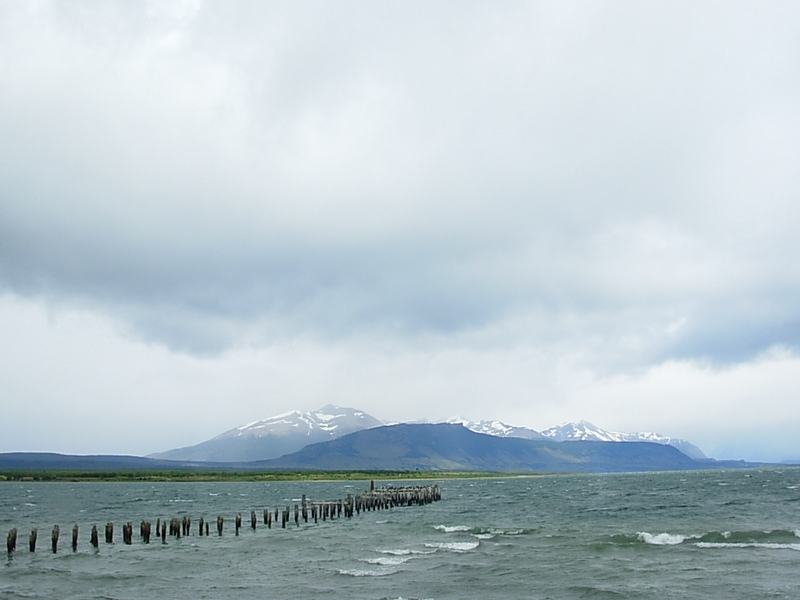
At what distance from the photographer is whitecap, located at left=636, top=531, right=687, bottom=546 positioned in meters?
42.2

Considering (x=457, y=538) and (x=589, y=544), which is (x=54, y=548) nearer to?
(x=457, y=538)

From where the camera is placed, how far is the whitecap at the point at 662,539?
4222cm

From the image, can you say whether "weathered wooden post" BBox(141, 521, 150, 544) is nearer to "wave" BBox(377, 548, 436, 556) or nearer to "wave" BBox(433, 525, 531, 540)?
"wave" BBox(377, 548, 436, 556)

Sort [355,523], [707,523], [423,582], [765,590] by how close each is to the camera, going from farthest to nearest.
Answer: [355,523], [707,523], [423,582], [765,590]

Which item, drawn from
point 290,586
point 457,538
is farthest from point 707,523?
point 290,586

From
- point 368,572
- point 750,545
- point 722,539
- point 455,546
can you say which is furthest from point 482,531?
point 368,572

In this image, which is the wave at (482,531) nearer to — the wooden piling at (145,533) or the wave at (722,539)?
the wave at (722,539)

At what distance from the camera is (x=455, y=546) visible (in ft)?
137

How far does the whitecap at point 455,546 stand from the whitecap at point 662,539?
10.8m

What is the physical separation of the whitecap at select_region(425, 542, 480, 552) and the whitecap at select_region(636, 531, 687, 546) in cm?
1082

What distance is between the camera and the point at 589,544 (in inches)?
1665

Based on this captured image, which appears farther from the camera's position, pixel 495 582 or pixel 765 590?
pixel 495 582

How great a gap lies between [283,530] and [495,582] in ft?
97.2

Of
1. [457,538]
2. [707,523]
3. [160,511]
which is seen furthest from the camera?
[160,511]
